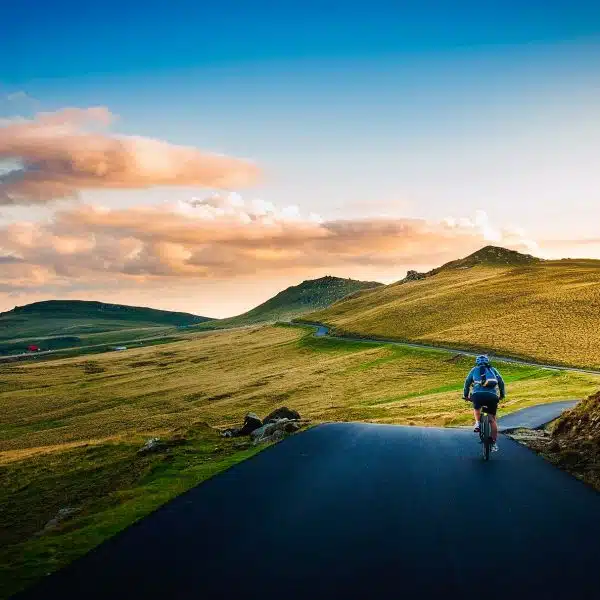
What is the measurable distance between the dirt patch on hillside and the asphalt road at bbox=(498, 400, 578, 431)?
177 centimetres

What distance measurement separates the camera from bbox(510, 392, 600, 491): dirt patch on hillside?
55.4 feet

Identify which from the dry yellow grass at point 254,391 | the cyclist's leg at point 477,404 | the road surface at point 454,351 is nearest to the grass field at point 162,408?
the dry yellow grass at point 254,391

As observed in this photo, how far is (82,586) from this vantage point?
9.00m

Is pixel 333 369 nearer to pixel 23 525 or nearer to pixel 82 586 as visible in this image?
pixel 23 525

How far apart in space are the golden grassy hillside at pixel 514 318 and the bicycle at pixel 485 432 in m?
50.3

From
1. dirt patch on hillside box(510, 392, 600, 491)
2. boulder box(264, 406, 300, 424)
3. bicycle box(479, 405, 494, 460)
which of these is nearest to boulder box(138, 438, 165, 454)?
boulder box(264, 406, 300, 424)

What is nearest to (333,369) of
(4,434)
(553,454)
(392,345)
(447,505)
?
(392,345)

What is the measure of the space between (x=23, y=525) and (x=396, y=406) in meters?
30.6

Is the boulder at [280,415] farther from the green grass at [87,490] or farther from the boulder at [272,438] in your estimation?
the boulder at [272,438]

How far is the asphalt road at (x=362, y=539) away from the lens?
858cm

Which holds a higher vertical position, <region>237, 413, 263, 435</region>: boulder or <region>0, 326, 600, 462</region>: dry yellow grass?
<region>237, 413, 263, 435</region>: boulder

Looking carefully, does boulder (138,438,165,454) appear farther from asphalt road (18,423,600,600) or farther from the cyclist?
the cyclist

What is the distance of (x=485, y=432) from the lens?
18172 millimetres

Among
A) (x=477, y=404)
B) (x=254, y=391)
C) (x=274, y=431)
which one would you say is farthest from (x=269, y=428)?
(x=254, y=391)
